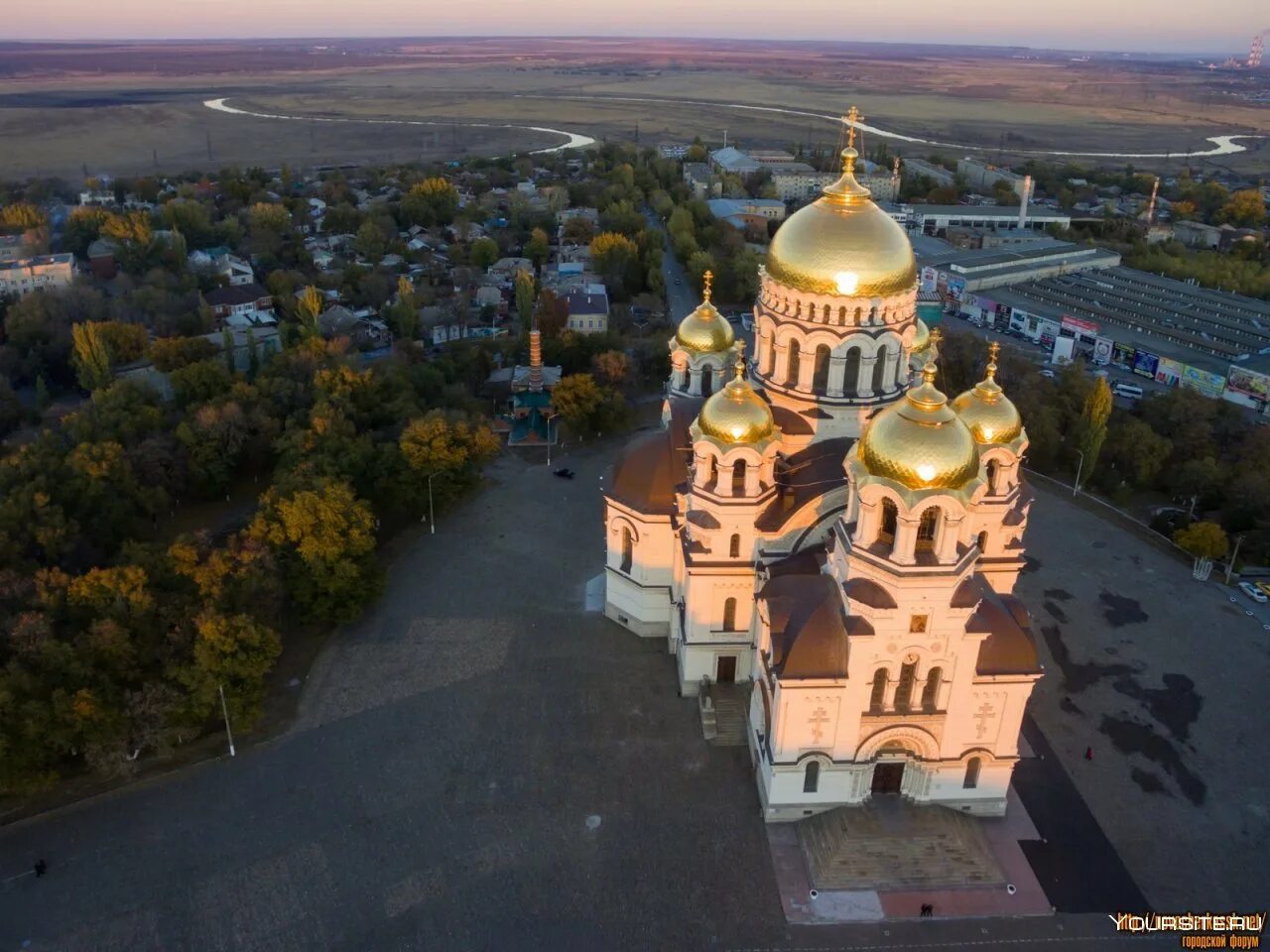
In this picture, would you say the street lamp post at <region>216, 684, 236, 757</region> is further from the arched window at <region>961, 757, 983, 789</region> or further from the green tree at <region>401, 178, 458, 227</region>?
the green tree at <region>401, 178, 458, 227</region>

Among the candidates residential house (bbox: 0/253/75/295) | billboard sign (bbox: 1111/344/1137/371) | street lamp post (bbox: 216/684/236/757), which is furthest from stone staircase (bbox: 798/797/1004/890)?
residential house (bbox: 0/253/75/295)

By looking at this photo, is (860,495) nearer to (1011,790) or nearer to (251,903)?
(1011,790)

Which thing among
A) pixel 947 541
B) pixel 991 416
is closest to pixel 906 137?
pixel 991 416

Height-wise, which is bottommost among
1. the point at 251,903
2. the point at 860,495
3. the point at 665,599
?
the point at 251,903

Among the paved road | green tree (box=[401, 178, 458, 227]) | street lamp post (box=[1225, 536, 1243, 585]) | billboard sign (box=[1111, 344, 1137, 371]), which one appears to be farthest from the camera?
green tree (box=[401, 178, 458, 227])

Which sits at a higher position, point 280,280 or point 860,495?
point 860,495

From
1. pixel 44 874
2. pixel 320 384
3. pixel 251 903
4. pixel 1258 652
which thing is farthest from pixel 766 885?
pixel 320 384

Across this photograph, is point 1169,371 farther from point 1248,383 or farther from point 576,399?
point 576,399
